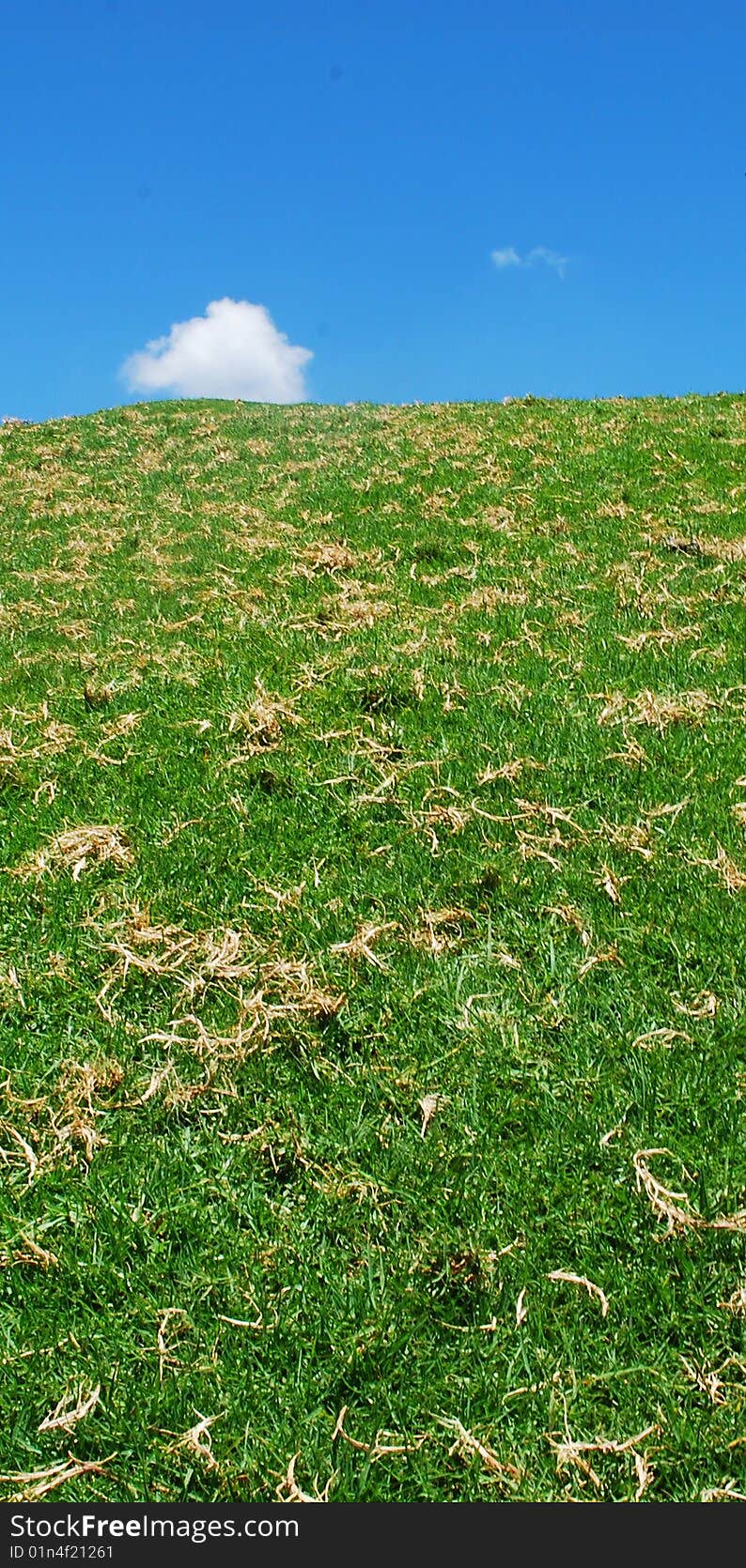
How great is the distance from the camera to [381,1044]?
5023mm

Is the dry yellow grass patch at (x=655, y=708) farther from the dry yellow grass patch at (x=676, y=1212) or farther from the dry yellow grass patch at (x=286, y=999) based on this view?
the dry yellow grass patch at (x=676, y=1212)

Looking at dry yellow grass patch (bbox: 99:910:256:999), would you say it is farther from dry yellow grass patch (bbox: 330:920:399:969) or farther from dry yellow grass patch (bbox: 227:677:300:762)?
dry yellow grass patch (bbox: 227:677:300:762)

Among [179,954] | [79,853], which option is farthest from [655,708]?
[79,853]

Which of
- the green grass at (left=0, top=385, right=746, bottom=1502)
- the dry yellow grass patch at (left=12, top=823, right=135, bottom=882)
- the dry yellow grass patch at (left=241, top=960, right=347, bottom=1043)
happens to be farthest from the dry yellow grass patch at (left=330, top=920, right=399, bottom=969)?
the dry yellow grass patch at (left=12, top=823, right=135, bottom=882)

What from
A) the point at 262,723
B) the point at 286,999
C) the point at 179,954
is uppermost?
the point at 262,723

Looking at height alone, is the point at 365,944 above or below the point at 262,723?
below

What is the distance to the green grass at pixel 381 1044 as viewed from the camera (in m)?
3.61

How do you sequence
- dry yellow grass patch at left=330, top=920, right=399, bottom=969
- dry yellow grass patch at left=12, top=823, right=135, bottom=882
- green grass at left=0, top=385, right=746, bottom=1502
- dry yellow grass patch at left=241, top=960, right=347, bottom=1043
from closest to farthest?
1. green grass at left=0, top=385, right=746, bottom=1502
2. dry yellow grass patch at left=241, top=960, right=347, bottom=1043
3. dry yellow grass patch at left=330, top=920, right=399, bottom=969
4. dry yellow grass patch at left=12, top=823, right=135, bottom=882

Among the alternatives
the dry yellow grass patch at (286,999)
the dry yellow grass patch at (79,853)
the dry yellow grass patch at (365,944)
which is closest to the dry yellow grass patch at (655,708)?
the dry yellow grass patch at (365,944)

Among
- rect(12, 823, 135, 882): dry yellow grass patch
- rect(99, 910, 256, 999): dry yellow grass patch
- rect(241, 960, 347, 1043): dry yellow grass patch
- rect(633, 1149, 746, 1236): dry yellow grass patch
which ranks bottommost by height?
rect(633, 1149, 746, 1236): dry yellow grass patch

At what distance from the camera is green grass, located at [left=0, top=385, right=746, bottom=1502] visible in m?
3.61

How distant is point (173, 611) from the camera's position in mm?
11352

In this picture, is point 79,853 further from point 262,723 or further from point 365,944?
point 365,944

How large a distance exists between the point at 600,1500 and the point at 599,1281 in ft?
2.47
